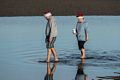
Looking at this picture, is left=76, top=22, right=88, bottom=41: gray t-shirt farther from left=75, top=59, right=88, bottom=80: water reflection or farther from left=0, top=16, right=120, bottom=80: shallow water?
left=75, top=59, right=88, bottom=80: water reflection

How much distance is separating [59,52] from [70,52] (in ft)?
1.32

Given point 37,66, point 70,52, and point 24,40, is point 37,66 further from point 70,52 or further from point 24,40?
point 24,40

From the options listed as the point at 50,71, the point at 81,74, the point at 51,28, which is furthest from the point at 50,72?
the point at 51,28

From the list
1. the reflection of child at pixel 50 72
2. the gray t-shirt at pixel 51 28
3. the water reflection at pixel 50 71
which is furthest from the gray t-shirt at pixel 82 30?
the reflection of child at pixel 50 72
